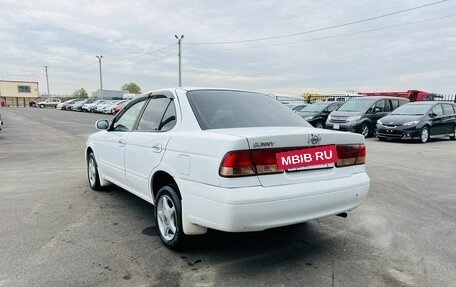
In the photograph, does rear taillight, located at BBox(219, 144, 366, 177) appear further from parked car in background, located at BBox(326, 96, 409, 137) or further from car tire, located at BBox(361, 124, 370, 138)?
car tire, located at BBox(361, 124, 370, 138)

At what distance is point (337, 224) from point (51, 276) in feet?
10.4

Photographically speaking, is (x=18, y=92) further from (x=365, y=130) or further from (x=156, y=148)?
(x=156, y=148)

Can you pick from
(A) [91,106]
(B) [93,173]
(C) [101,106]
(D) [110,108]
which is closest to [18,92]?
(A) [91,106]

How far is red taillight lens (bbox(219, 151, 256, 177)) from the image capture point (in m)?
2.95

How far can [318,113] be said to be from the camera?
17766mm

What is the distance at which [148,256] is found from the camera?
3.57 m

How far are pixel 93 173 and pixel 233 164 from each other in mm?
3871

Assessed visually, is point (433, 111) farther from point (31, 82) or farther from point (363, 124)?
point (31, 82)

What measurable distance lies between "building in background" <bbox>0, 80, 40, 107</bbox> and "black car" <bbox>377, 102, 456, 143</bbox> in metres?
86.0

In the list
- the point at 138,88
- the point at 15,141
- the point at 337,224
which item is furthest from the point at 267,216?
the point at 138,88

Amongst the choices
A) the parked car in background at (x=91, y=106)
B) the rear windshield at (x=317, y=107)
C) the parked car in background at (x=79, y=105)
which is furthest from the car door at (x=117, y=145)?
the parked car in background at (x=79, y=105)

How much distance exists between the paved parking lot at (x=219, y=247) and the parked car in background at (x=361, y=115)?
9.23m

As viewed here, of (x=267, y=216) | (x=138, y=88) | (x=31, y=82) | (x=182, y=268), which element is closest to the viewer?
(x=267, y=216)

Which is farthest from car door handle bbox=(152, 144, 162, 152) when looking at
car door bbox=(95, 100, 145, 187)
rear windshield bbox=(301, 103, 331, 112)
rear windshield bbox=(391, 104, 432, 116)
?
rear windshield bbox=(301, 103, 331, 112)
